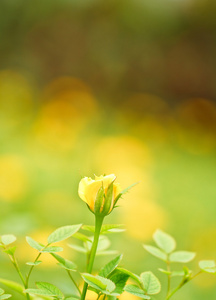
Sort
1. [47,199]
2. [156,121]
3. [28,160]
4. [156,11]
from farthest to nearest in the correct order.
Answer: [156,11] < [156,121] < [28,160] < [47,199]

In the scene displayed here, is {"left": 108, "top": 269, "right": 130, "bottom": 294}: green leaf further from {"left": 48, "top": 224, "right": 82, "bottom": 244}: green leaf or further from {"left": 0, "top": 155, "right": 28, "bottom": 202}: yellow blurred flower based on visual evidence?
{"left": 0, "top": 155, "right": 28, "bottom": 202}: yellow blurred flower

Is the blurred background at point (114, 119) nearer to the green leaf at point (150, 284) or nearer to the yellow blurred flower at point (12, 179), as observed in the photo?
the yellow blurred flower at point (12, 179)

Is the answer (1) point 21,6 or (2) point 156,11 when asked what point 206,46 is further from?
(1) point 21,6

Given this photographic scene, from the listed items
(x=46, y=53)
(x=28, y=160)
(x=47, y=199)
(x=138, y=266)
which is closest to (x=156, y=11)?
(x=46, y=53)

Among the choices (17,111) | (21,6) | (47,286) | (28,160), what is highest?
(21,6)

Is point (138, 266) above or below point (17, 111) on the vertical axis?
below
